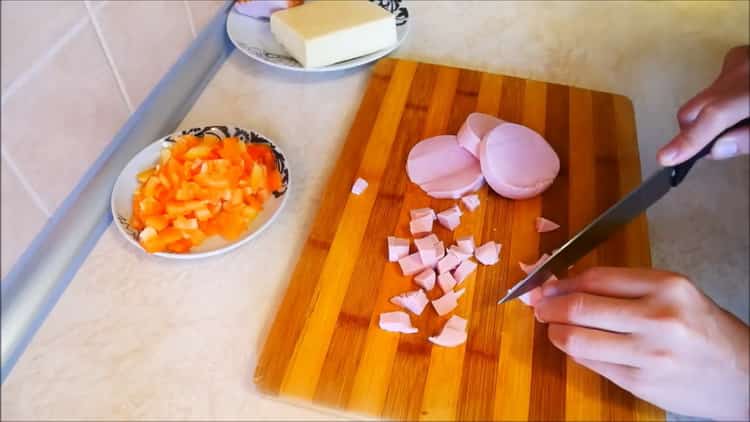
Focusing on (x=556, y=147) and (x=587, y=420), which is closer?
(x=587, y=420)

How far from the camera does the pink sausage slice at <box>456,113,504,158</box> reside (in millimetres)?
867

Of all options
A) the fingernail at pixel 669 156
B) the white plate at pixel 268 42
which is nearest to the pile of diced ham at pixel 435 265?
the fingernail at pixel 669 156

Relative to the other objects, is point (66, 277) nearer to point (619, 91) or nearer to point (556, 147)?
point (556, 147)

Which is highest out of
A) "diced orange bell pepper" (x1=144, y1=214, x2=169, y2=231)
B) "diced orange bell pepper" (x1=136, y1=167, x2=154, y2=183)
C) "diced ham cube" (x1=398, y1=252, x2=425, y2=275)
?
"diced orange bell pepper" (x1=136, y1=167, x2=154, y2=183)

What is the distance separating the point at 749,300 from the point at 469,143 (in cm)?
42

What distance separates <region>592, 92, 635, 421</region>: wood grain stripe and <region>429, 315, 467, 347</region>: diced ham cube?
16 centimetres

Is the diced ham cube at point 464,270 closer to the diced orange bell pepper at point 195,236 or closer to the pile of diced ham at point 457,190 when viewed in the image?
the pile of diced ham at point 457,190

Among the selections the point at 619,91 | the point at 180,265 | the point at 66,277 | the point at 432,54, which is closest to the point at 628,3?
the point at 619,91

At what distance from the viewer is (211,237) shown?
785mm

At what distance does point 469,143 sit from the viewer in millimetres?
872

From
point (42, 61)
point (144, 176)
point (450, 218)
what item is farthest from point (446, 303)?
point (42, 61)

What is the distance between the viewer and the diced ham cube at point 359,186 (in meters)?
0.84

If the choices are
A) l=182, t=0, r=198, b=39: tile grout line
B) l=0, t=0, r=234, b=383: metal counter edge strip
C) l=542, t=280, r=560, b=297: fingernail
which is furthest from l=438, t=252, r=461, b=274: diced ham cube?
l=182, t=0, r=198, b=39: tile grout line

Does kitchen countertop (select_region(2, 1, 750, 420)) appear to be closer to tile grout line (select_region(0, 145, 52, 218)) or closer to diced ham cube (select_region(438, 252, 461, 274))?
tile grout line (select_region(0, 145, 52, 218))
